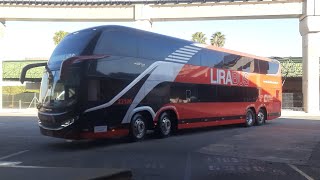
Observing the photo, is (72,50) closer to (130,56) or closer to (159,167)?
(130,56)

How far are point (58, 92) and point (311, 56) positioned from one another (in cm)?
3477

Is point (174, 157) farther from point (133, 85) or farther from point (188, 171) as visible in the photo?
point (133, 85)

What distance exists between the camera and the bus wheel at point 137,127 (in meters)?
15.9

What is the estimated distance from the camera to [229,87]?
22141 millimetres

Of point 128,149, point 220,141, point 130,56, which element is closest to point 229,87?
point 220,141

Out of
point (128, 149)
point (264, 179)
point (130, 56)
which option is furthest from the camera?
point (130, 56)

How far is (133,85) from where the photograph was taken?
16.0 metres

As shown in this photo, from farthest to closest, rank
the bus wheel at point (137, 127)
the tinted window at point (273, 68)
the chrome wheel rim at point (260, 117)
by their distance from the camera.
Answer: the tinted window at point (273, 68), the chrome wheel rim at point (260, 117), the bus wheel at point (137, 127)

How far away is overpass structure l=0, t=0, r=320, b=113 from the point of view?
42844 millimetres

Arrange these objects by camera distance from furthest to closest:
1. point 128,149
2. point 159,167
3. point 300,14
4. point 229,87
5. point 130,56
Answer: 1. point 300,14
2. point 229,87
3. point 130,56
4. point 128,149
5. point 159,167

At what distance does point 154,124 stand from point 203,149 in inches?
131

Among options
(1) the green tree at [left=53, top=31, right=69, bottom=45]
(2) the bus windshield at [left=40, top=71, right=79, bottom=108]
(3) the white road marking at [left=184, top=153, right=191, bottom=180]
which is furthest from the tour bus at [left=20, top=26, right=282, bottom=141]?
(1) the green tree at [left=53, top=31, right=69, bottom=45]

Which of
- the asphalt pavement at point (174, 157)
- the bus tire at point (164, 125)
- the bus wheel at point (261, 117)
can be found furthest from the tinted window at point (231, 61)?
the bus tire at point (164, 125)

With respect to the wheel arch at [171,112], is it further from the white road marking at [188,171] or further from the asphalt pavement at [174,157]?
the white road marking at [188,171]
